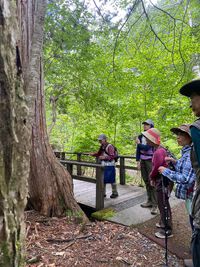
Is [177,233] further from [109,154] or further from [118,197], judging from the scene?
[109,154]

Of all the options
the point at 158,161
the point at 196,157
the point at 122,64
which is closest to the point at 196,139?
the point at 196,157

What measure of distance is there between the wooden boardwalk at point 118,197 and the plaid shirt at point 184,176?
2.01 metres

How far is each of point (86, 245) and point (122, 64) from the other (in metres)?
5.24

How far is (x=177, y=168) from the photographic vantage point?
265cm

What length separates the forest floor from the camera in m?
2.57

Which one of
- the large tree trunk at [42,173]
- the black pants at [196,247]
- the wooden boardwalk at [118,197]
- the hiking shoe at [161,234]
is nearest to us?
the black pants at [196,247]

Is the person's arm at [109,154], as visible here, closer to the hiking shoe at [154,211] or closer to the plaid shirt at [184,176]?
the hiking shoe at [154,211]

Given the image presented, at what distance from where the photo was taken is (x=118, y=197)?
5.05 metres

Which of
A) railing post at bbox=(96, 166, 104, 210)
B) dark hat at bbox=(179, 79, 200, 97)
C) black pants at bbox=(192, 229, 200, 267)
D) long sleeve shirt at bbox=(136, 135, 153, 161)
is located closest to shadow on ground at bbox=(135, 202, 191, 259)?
railing post at bbox=(96, 166, 104, 210)

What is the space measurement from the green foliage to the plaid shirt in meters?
2.98

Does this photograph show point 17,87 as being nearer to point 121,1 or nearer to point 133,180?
point 121,1

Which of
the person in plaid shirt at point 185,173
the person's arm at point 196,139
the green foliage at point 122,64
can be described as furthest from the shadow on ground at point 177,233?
the green foliage at point 122,64

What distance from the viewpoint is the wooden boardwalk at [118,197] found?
460 centimetres

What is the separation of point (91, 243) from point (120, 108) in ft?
15.0
